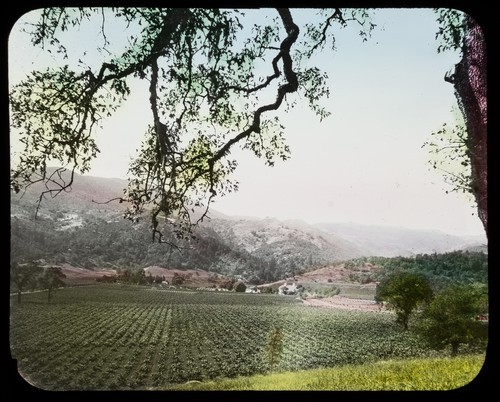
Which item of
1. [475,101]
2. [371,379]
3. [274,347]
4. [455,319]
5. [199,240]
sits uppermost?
[475,101]

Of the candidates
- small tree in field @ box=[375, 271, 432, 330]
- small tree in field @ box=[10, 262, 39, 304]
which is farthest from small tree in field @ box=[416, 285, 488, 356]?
small tree in field @ box=[10, 262, 39, 304]

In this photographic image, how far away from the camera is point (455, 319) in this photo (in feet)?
9.71

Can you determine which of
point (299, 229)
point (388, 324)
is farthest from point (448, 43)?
point (388, 324)

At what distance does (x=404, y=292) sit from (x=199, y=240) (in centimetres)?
118

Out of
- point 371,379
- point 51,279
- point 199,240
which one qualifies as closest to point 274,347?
point 371,379

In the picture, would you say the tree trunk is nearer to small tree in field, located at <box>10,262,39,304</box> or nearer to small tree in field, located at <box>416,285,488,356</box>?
small tree in field, located at <box>416,285,488,356</box>

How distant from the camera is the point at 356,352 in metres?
2.97

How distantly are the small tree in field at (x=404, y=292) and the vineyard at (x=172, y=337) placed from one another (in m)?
0.08

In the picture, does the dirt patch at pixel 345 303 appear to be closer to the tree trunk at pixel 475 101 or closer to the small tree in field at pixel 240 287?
the small tree in field at pixel 240 287

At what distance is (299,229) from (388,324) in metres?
0.72

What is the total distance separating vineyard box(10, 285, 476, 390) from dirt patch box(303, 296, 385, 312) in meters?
0.03

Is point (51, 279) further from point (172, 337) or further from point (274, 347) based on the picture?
point (274, 347)

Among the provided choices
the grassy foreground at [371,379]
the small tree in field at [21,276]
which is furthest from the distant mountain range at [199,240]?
the grassy foreground at [371,379]

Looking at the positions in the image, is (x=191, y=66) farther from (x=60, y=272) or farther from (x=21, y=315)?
(x=21, y=315)
